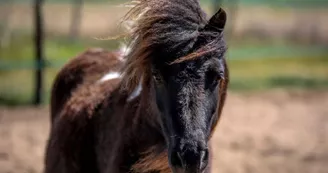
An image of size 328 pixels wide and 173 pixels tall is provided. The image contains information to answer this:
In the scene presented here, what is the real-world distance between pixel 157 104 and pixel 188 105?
0.68ft

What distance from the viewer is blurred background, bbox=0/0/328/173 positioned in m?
6.36

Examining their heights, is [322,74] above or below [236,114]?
below

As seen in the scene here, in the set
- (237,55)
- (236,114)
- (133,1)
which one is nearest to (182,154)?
(133,1)

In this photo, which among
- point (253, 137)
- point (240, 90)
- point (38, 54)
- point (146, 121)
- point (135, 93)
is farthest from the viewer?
point (240, 90)

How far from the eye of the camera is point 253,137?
23.5 feet

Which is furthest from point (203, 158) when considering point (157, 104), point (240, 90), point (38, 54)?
point (240, 90)

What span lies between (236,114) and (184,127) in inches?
230

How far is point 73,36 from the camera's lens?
45.0ft

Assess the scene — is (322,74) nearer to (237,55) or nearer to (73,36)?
(237,55)

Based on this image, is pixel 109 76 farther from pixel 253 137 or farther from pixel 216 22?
pixel 253 137

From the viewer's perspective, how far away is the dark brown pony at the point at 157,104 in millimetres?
2422

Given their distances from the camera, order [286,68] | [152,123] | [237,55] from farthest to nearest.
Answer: [286,68]
[237,55]
[152,123]

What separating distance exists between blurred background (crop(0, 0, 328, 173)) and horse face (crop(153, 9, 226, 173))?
66 centimetres

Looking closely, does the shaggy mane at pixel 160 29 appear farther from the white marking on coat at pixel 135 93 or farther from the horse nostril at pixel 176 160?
the horse nostril at pixel 176 160
